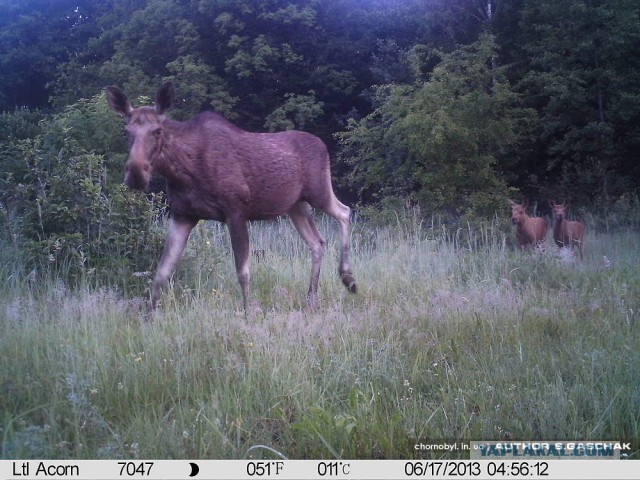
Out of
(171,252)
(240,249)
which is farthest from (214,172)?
(171,252)

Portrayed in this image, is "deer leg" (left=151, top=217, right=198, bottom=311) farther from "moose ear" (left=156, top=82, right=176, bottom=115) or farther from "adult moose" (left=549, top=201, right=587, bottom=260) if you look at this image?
"adult moose" (left=549, top=201, right=587, bottom=260)

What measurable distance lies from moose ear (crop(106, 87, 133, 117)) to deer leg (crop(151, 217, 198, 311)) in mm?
1237

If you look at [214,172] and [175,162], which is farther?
[214,172]

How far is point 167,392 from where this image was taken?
14.8ft

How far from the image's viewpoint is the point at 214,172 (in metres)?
7.29

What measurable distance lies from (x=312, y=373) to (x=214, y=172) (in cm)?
312

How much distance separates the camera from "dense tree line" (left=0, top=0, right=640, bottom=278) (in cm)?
2031

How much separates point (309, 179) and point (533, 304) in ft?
10.7

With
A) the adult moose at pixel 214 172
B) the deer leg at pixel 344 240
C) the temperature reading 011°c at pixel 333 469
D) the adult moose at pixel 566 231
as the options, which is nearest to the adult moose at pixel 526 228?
the adult moose at pixel 566 231

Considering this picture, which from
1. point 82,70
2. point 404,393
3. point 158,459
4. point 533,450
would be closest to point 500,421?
point 533,450

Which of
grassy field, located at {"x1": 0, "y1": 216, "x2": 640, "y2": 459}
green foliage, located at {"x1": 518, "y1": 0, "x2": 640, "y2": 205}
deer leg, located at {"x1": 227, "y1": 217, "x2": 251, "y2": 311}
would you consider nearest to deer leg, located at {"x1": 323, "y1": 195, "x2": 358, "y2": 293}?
grassy field, located at {"x1": 0, "y1": 216, "x2": 640, "y2": 459}

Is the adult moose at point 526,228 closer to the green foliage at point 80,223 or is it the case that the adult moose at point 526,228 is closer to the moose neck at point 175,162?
the green foliage at point 80,223

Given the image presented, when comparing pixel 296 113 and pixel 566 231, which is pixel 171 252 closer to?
pixel 566 231

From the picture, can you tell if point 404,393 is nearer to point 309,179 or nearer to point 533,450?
point 533,450
